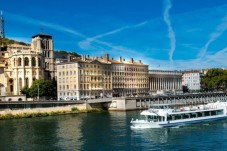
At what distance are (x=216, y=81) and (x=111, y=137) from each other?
104 m

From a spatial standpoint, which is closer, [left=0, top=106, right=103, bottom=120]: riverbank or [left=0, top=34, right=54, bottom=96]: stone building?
[left=0, top=106, right=103, bottom=120]: riverbank

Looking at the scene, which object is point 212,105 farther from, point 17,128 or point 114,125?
point 17,128

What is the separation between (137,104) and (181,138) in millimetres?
54007

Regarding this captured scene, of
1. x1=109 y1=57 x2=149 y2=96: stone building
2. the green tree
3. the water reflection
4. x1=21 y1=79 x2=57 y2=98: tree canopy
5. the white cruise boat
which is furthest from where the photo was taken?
x1=109 y1=57 x2=149 y2=96: stone building

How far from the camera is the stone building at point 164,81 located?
14488cm

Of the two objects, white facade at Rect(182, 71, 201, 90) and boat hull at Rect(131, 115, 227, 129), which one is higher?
white facade at Rect(182, 71, 201, 90)

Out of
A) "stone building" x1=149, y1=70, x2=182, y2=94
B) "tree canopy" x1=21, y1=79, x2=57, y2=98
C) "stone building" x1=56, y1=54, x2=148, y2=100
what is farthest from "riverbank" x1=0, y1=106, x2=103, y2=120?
"stone building" x1=149, y1=70, x2=182, y2=94

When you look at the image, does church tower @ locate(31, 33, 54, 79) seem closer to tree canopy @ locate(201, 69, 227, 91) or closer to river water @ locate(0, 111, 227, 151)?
tree canopy @ locate(201, 69, 227, 91)

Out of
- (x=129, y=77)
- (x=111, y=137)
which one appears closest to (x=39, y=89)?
(x=129, y=77)

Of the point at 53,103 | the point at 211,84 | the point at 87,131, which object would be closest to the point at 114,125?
the point at 87,131

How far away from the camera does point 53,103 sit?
88125 mm

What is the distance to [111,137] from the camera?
47938 mm

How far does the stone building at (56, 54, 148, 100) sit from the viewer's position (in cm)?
10875

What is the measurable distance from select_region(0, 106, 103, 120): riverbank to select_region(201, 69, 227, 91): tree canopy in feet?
217
